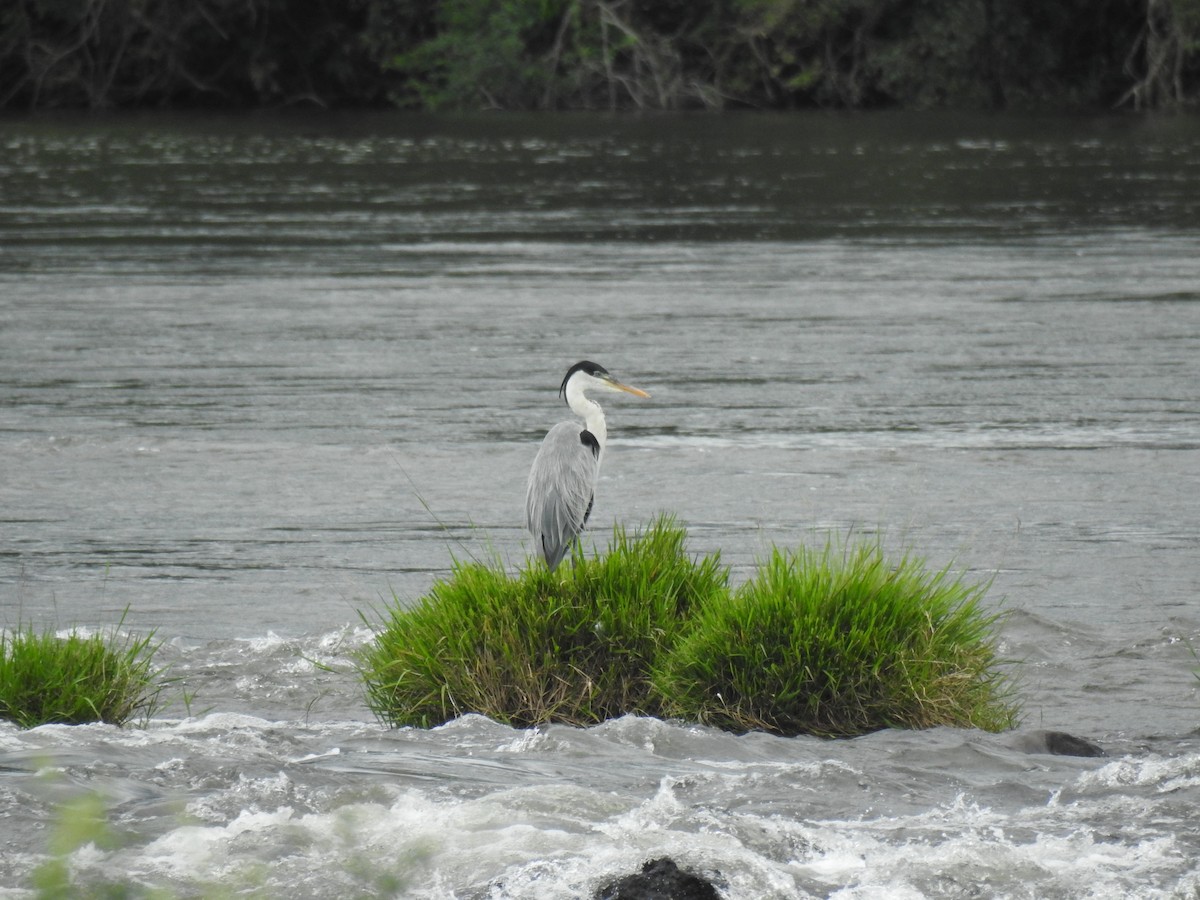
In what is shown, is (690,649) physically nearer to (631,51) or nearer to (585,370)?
(585,370)

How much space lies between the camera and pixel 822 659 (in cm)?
640

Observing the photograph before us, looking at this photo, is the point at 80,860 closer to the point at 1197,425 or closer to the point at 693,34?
the point at 1197,425

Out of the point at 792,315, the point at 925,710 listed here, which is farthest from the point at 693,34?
the point at 925,710

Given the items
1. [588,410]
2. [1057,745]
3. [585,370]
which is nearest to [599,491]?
[585,370]

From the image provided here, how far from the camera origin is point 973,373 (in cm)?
1418

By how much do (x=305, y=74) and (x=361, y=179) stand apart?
1148 inches

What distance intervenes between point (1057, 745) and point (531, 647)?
182 cm

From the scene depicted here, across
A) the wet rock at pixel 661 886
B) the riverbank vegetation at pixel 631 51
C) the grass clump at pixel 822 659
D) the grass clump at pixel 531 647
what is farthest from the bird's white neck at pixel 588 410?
the riverbank vegetation at pixel 631 51

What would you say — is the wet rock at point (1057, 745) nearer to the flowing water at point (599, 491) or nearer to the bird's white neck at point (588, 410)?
the flowing water at point (599, 491)

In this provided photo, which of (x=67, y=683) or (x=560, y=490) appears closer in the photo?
(x=67, y=683)

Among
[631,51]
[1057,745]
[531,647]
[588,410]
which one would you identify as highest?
[631,51]

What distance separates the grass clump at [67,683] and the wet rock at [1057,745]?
2956 mm

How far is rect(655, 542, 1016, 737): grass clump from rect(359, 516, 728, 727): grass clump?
19 cm

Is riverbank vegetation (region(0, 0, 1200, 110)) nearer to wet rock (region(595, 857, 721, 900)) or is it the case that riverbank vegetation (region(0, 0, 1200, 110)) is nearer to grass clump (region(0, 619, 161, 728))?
grass clump (region(0, 619, 161, 728))
